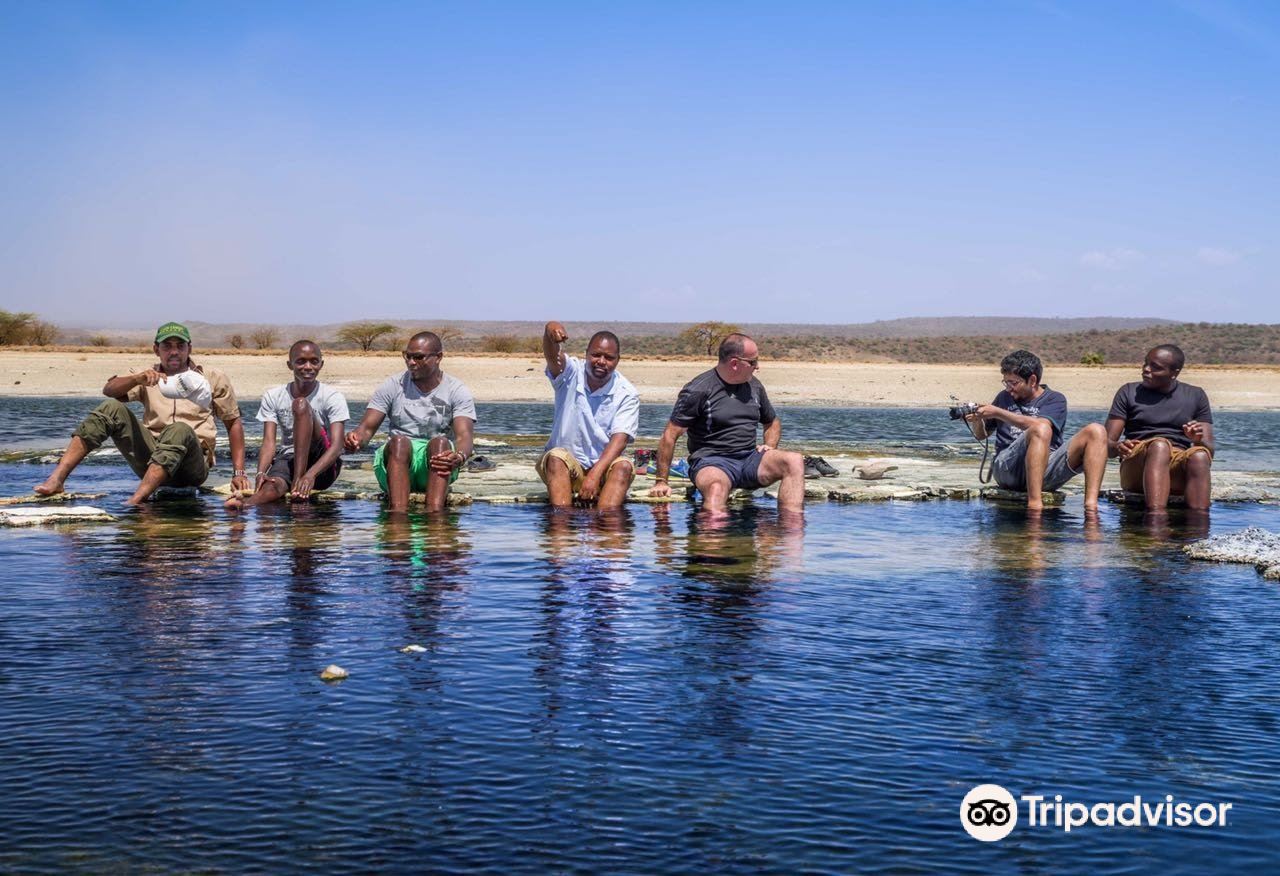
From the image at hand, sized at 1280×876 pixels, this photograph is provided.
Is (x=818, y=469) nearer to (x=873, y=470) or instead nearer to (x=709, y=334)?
(x=873, y=470)

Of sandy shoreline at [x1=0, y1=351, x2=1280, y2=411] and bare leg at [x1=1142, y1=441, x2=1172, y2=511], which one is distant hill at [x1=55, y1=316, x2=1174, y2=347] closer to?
sandy shoreline at [x1=0, y1=351, x2=1280, y2=411]

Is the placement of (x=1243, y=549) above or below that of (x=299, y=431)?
below

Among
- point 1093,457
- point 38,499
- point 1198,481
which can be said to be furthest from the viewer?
point 1198,481

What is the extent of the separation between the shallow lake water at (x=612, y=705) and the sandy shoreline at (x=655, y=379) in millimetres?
26432

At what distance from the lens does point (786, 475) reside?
35.8 ft

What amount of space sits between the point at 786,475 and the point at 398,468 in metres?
3.05

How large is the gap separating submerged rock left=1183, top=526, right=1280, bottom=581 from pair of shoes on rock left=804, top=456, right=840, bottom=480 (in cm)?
493

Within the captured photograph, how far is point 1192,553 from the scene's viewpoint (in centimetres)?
905

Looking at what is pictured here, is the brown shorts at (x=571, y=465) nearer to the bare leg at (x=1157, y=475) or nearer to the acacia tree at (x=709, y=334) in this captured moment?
the bare leg at (x=1157, y=475)

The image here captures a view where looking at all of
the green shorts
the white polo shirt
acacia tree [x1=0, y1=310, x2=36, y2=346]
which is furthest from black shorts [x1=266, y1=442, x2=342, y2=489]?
acacia tree [x1=0, y1=310, x2=36, y2=346]

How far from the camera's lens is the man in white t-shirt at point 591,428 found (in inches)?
423

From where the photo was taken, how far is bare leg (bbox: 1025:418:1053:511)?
1148cm

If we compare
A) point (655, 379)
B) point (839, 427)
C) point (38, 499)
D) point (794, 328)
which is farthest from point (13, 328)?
point (794, 328)

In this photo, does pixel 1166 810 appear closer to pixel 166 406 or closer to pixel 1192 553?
pixel 1192 553
